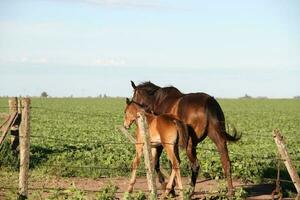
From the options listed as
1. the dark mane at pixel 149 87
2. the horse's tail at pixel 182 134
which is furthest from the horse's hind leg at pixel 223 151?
the dark mane at pixel 149 87

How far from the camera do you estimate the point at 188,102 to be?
12.2 metres

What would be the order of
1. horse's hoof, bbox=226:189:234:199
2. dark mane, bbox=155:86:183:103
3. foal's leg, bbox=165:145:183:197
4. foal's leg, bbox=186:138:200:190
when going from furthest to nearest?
dark mane, bbox=155:86:183:103, foal's leg, bbox=186:138:200:190, foal's leg, bbox=165:145:183:197, horse's hoof, bbox=226:189:234:199

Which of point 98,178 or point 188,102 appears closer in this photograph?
point 188,102

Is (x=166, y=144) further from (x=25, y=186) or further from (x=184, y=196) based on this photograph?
(x=25, y=186)

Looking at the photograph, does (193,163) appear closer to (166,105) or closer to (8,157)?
(166,105)

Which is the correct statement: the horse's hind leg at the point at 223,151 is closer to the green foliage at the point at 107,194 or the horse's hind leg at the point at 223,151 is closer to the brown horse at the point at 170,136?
the brown horse at the point at 170,136

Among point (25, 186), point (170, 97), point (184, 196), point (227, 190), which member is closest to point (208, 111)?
point (170, 97)

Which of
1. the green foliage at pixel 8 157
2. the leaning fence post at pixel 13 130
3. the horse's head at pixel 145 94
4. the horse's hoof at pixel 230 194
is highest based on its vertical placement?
the horse's head at pixel 145 94

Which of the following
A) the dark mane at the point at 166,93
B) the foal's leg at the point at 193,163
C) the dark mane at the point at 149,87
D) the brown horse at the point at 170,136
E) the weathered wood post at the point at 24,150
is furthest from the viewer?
the dark mane at the point at 149,87

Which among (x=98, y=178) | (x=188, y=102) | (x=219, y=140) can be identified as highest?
(x=188, y=102)

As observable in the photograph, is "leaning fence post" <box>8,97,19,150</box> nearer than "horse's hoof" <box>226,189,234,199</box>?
No

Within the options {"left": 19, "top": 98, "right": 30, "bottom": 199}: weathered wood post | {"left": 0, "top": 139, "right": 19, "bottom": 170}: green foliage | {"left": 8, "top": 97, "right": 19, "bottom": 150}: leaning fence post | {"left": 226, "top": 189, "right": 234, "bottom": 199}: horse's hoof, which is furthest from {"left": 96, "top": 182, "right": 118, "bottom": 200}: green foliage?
{"left": 0, "top": 139, "right": 19, "bottom": 170}: green foliage

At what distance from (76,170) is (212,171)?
3406mm

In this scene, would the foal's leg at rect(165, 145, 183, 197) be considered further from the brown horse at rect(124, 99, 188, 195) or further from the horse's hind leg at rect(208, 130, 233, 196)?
the horse's hind leg at rect(208, 130, 233, 196)
